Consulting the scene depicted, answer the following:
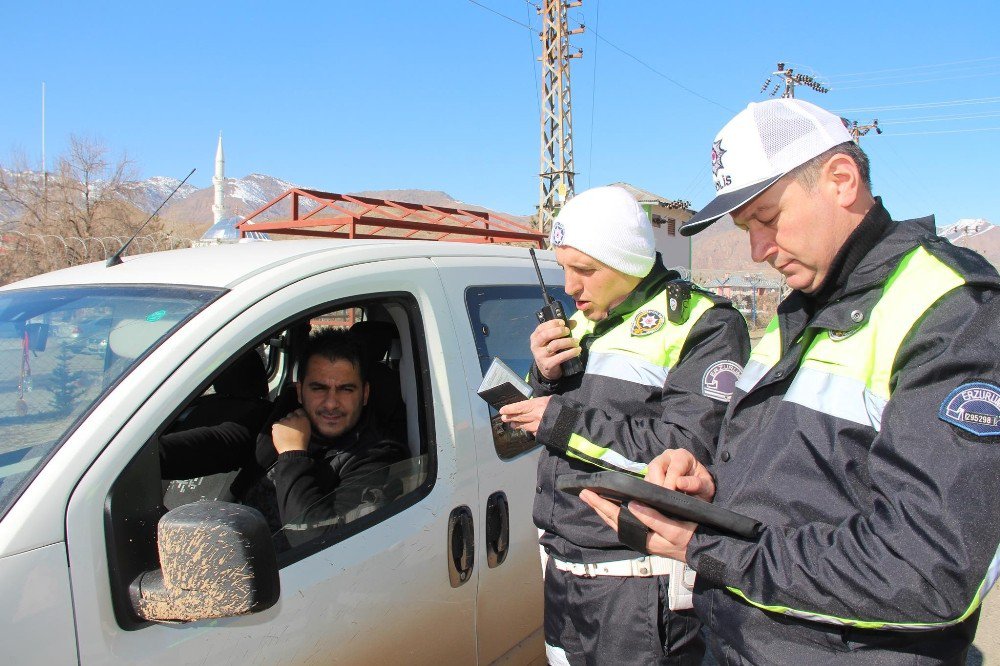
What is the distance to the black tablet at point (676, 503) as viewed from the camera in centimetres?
124

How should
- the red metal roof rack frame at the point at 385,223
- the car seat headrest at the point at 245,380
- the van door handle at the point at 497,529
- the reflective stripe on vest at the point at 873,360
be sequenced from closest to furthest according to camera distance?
1. the reflective stripe on vest at the point at 873,360
2. the van door handle at the point at 497,529
3. the car seat headrest at the point at 245,380
4. the red metal roof rack frame at the point at 385,223

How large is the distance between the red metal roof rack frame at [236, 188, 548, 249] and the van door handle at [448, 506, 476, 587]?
1.27 meters

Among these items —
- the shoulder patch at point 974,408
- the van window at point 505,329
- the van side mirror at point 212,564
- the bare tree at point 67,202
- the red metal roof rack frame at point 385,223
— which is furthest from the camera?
the bare tree at point 67,202

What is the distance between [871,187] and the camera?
139 centimetres

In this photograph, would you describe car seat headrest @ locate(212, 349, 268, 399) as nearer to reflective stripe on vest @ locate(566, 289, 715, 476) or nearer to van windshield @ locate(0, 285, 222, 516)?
van windshield @ locate(0, 285, 222, 516)

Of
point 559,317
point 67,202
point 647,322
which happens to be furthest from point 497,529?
point 67,202

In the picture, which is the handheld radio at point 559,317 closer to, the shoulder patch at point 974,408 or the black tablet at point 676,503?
the black tablet at point 676,503

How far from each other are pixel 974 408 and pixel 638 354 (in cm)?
100

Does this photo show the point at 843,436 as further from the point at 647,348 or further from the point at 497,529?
the point at 497,529

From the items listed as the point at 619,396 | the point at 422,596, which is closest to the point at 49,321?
the point at 422,596

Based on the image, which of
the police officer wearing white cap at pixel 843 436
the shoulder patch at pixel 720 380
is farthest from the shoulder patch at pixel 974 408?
the shoulder patch at pixel 720 380

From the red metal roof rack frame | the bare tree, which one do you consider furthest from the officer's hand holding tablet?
the bare tree

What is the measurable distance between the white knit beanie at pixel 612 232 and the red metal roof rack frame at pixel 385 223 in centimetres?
108

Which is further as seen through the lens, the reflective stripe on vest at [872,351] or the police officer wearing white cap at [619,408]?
the police officer wearing white cap at [619,408]
